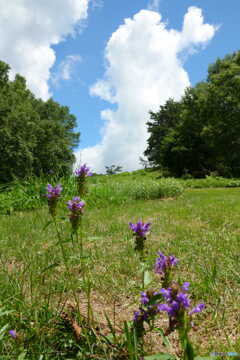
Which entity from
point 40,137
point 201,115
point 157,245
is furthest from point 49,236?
point 201,115

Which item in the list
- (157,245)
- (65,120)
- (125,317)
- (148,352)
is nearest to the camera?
(148,352)

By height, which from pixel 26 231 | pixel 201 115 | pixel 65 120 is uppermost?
pixel 65 120

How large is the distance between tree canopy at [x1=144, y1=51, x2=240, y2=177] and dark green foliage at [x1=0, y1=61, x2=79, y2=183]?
471 inches

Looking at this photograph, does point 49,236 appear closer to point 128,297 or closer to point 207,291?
point 128,297

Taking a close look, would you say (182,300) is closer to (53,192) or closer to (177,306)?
(177,306)

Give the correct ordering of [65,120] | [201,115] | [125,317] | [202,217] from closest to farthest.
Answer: [125,317] < [202,217] < [201,115] < [65,120]

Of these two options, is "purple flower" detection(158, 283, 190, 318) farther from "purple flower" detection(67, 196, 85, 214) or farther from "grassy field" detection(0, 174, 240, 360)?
"purple flower" detection(67, 196, 85, 214)

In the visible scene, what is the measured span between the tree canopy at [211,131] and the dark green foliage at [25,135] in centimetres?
1197

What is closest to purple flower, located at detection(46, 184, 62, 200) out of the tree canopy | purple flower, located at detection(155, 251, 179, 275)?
purple flower, located at detection(155, 251, 179, 275)

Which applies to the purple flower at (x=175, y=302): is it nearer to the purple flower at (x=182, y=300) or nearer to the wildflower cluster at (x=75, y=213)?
the purple flower at (x=182, y=300)

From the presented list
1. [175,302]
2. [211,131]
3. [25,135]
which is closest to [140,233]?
[175,302]

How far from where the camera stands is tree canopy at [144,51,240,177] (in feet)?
88.0

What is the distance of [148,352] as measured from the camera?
1203 mm

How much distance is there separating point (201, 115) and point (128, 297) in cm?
3064
